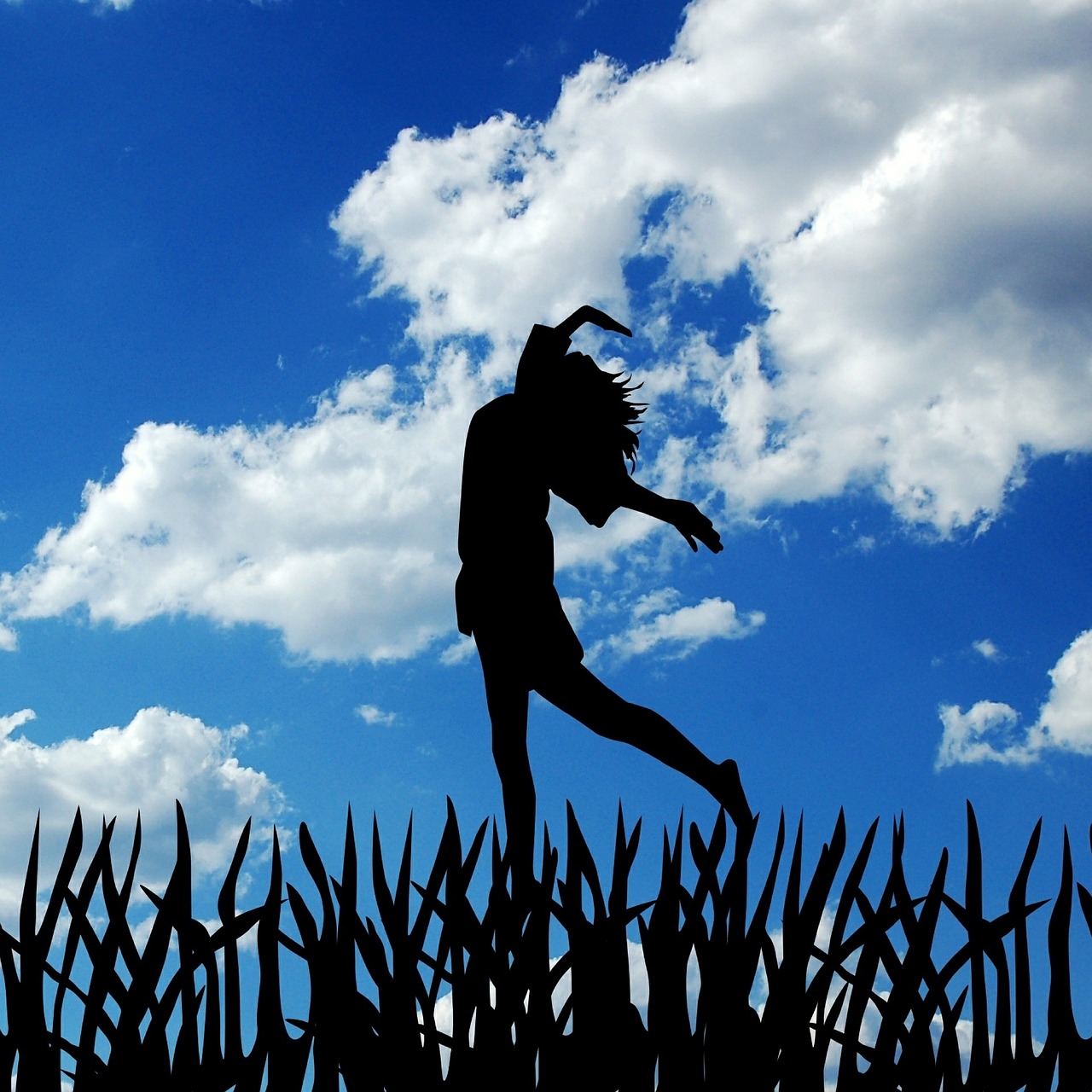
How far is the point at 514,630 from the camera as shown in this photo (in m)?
4.88

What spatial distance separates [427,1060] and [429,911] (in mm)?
389

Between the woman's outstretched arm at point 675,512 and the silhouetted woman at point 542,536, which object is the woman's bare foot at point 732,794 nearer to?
the silhouetted woman at point 542,536

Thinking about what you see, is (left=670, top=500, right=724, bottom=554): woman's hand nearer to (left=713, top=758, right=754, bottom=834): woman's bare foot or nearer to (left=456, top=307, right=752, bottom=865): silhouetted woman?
(left=456, top=307, right=752, bottom=865): silhouetted woman

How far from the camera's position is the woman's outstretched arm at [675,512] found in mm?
5262

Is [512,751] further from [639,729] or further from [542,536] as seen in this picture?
[542,536]

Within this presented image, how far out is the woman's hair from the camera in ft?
17.0

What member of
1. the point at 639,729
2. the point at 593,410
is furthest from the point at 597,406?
the point at 639,729

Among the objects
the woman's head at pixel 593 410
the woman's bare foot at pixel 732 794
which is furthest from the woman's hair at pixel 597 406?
the woman's bare foot at pixel 732 794

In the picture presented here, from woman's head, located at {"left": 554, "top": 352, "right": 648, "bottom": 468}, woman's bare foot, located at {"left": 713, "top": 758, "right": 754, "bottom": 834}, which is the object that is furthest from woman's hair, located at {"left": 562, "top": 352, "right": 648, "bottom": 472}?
woman's bare foot, located at {"left": 713, "top": 758, "right": 754, "bottom": 834}

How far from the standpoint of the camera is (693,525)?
5.26 meters

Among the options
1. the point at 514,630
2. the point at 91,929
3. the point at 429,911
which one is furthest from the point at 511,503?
the point at 91,929

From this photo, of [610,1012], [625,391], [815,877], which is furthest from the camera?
[625,391]

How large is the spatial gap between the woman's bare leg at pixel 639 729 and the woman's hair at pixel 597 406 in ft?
3.31

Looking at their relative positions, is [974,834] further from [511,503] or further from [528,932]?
[511,503]
